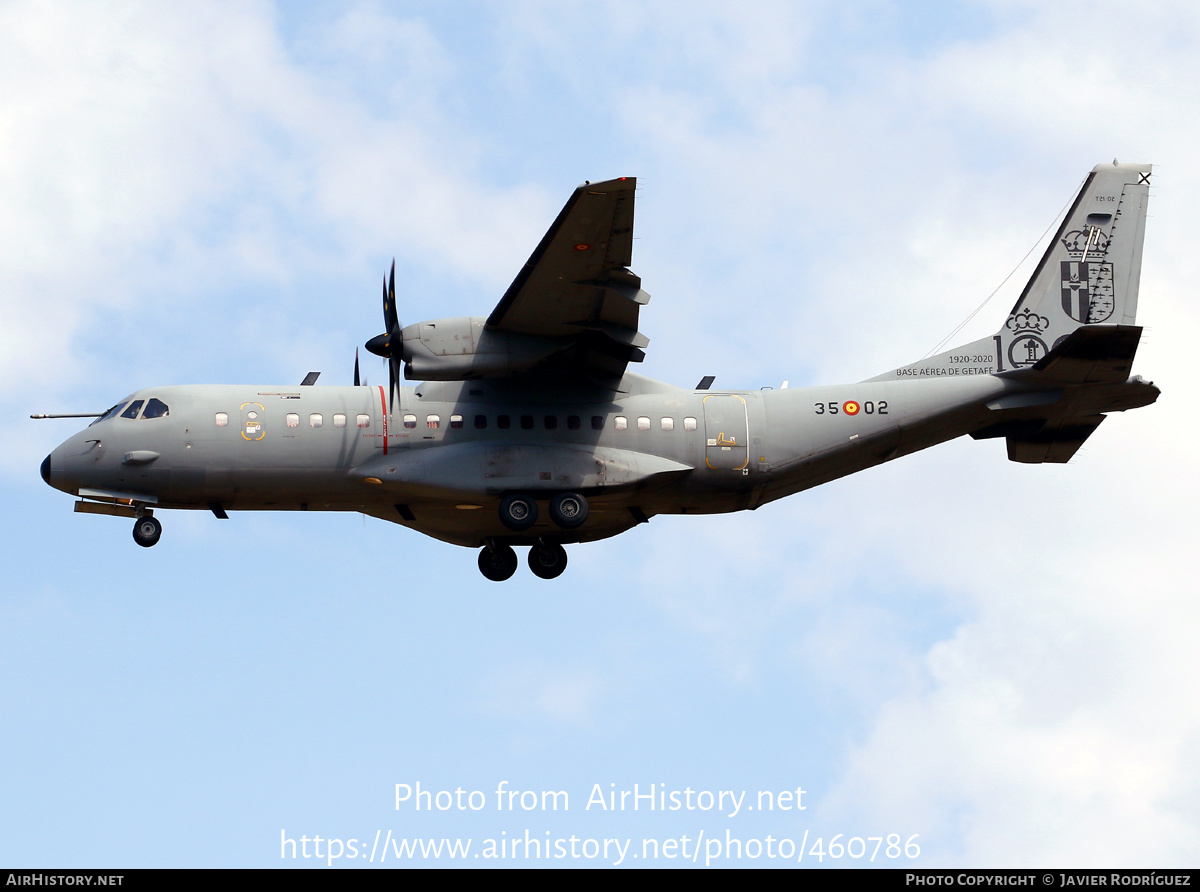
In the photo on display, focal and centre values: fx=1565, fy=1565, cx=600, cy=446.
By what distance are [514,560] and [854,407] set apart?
7567 millimetres

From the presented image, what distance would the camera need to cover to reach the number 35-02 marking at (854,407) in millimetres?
30172

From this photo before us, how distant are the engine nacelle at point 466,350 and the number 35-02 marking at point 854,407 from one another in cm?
540

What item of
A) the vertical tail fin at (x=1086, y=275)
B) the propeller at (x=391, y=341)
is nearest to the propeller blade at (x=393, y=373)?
the propeller at (x=391, y=341)

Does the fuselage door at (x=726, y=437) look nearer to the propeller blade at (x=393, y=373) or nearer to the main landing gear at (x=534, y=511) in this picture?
the main landing gear at (x=534, y=511)

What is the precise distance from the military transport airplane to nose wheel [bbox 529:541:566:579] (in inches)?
4.6

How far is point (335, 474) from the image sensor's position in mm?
28938

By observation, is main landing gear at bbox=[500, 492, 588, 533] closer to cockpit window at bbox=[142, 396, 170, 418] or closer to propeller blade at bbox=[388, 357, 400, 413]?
propeller blade at bbox=[388, 357, 400, 413]

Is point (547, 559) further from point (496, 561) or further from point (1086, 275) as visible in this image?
point (1086, 275)

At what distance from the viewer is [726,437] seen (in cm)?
2973

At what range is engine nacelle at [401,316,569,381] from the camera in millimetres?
27938

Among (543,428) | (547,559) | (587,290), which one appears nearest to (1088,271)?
(587,290)

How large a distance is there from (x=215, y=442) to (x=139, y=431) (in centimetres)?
147

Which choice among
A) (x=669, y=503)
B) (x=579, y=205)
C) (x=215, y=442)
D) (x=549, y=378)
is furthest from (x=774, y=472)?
(x=215, y=442)

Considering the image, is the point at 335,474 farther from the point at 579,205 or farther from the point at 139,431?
the point at 579,205
